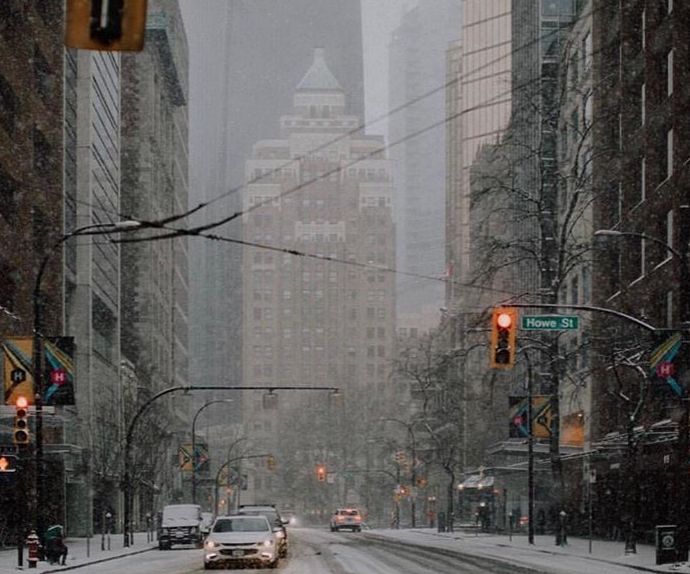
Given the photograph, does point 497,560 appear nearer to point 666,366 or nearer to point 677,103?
point 666,366

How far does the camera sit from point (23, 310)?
2554 inches

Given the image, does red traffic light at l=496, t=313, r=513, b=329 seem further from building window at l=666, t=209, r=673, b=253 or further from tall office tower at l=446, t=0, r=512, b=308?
tall office tower at l=446, t=0, r=512, b=308

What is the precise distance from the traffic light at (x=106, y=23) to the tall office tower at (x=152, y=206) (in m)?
91.1

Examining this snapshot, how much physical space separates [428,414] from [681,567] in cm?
6686

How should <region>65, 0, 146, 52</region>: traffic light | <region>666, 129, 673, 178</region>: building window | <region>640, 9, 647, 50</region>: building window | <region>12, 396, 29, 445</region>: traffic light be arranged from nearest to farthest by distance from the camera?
<region>65, 0, 146, 52</region>: traffic light
<region>12, 396, 29, 445</region>: traffic light
<region>666, 129, 673, 178</region>: building window
<region>640, 9, 647, 50</region>: building window

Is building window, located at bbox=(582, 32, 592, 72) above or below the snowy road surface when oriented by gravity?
→ above

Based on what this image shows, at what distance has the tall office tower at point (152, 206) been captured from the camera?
120m

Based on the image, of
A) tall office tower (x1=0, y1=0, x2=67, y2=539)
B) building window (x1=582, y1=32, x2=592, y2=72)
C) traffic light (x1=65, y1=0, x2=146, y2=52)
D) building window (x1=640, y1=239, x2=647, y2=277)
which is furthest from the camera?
building window (x1=582, y1=32, x2=592, y2=72)

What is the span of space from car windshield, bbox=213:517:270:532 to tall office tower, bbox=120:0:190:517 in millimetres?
63534

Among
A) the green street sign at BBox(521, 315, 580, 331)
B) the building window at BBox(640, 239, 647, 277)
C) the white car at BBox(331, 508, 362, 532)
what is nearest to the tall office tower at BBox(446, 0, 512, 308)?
the white car at BBox(331, 508, 362, 532)

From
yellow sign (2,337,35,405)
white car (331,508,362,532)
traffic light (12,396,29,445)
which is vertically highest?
yellow sign (2,337,35,405)

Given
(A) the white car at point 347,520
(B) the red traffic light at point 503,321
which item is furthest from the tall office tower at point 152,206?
(B) the red traffic light at point 503,321

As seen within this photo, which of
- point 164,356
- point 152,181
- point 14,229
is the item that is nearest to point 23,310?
point 14,229

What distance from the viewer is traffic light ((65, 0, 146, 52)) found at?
1138cm
